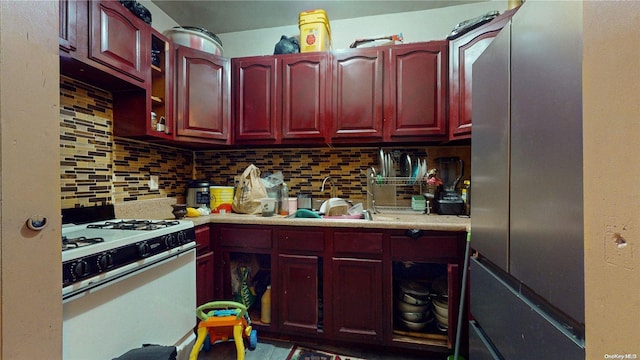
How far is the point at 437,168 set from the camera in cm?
A: 204

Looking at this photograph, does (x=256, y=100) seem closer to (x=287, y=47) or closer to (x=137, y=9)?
(x=287, y=47)

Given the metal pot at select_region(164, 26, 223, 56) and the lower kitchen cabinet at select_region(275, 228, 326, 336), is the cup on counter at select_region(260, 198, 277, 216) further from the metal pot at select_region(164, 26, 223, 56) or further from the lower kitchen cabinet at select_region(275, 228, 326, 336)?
the metal pot at select_region(164, 26, 223, 56)

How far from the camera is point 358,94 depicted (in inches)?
74.8

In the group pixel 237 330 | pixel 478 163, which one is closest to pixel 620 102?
pixel 478 163

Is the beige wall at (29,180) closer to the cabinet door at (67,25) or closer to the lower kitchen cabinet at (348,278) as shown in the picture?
the cabinet door at (67,25)

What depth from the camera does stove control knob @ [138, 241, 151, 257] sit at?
3.60 feet

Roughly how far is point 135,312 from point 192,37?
1811 mm

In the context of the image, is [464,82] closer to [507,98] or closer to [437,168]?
[437,168]

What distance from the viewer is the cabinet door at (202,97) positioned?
1.82 m

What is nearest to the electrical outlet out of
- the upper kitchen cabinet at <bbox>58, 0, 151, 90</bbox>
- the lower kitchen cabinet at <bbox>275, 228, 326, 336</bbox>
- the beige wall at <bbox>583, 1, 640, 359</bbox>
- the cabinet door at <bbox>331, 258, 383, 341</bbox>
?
the upper kitchen cabinet at <bbox>58, 0, 151, 90</bbox>

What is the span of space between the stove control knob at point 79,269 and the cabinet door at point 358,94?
60.3 inches

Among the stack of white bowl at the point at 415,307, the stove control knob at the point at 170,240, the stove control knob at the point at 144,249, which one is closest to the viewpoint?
the stove control knob at the point at 144,249

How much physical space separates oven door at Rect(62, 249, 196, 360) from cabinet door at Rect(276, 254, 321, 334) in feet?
1.71

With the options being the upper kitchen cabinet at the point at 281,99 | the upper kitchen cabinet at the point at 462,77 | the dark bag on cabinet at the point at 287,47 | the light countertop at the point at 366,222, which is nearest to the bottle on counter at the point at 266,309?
the light countertop at the point at 366,222
